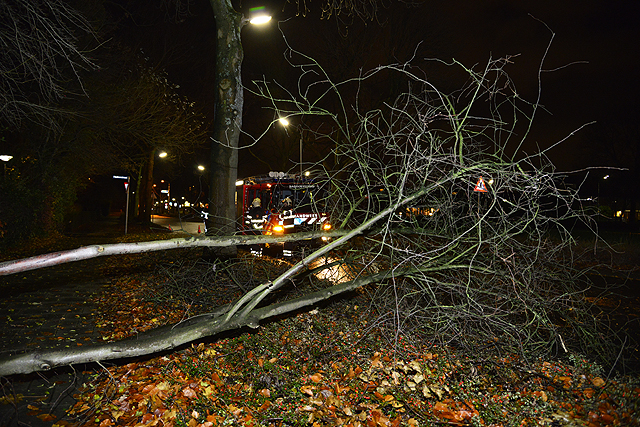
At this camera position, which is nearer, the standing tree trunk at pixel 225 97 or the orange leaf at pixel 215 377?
the orange leaf at pixel 215 377

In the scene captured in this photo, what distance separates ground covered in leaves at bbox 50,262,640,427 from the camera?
10.4 feet

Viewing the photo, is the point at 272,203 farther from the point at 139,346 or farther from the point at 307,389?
the point at 139,346

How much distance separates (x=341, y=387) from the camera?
359 centimetres

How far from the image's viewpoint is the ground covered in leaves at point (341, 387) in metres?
3.17

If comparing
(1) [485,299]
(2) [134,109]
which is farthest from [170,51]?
(1) [485,299]

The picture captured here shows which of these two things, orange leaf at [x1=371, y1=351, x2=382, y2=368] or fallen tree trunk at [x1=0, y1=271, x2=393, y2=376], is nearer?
fallen tree trunk at [x1=0, y1=271, x2=393, y2=376]

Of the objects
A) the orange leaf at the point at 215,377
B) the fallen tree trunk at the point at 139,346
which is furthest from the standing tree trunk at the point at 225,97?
the orange leaf at the point at 215,377

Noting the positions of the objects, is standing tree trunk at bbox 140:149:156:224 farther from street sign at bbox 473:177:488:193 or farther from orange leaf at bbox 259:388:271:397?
street sign at bbox 473:177:488:193

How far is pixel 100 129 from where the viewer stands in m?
13.5

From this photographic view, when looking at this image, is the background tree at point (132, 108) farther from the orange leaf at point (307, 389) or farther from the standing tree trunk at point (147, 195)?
the orange leaf at point (307, 389)

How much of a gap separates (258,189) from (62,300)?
8.75 metres

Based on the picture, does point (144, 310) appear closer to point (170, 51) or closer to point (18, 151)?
point (18, 151)

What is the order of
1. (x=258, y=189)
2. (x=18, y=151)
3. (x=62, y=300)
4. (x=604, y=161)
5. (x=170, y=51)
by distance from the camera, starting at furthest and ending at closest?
(x=604, y=161) → (x=170, y=51) → (x=258, y=189) → (x=18, y=151) → (x=62, y=300)

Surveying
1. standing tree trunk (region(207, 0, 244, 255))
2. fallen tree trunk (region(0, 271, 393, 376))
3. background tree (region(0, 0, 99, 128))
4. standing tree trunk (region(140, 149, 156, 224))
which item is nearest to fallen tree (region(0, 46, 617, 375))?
fallen tree trunk (region(0, 271, 393, 376))
